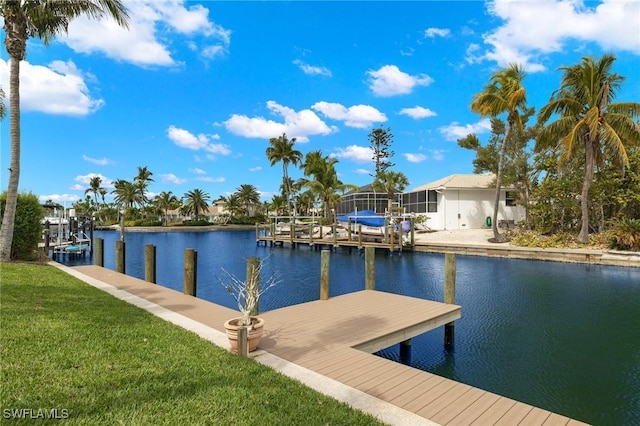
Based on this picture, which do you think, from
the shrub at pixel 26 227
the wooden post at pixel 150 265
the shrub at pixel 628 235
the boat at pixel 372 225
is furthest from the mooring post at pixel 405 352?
the boat at pixel 372 225

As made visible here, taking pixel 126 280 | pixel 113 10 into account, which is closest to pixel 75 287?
pixel 126 280

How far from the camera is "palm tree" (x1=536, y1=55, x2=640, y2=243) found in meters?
19.4

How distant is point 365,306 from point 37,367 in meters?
5.66

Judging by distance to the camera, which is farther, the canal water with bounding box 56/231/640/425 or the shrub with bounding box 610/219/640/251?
the shrub with bounding box 610/219/640/251

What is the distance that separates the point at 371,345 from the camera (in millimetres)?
5957

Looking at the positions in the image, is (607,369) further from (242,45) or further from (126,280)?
(242,45)

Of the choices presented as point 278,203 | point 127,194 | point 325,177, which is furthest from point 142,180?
point 325,177

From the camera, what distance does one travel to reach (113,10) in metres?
11.6

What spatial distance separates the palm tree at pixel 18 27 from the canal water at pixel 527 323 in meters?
5.50

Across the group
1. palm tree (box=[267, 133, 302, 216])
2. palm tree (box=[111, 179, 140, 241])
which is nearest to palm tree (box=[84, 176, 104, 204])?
palm tree (box=[111, 179, 140, 241])

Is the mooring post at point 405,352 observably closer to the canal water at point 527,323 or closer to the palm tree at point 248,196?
the canal water at point 527,323

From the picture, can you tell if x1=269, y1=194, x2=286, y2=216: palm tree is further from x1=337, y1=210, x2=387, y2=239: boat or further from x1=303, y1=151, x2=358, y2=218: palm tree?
x1=337, y1=210, x2=387, y2=239: boat

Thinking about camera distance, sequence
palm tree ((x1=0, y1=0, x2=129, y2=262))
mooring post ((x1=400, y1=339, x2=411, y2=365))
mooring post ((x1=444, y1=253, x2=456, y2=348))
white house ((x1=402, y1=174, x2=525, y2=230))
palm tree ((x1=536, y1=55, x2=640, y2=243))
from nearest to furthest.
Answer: mooring post ((x1=400, y1=339, x2=411, y2=365)) → mooring post ((x1=444, y1=253, x2=456, y2=348)) → palm tree ((x1=0, y1=0, x2=129, y2=262)) → palm tree ((x1=536, y1=55, x2=640, y2=243)) → white house ((x1=402, y1=174, x2=525, y2=230))

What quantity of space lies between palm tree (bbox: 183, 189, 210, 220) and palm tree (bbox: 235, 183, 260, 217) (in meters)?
6.49
